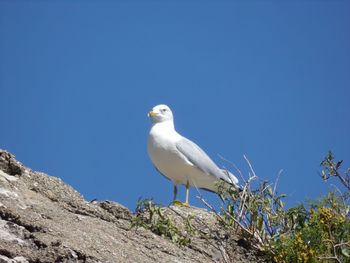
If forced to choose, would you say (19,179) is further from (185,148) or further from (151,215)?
(185,148)

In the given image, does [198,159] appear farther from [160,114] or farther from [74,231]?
[74,231]

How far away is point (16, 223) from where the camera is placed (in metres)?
6.12

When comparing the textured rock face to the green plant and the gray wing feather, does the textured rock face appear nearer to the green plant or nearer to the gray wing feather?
the green plant

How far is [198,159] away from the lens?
11.9 m

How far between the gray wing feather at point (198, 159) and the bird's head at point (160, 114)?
90cm

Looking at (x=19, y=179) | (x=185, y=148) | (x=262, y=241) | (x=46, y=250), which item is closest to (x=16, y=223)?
(x=46, y=250)

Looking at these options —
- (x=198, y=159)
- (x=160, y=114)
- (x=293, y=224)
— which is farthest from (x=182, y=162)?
(x=293, y=224)

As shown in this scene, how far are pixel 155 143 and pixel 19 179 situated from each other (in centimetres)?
483

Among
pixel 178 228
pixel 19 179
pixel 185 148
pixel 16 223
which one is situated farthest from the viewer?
pixel 185 148

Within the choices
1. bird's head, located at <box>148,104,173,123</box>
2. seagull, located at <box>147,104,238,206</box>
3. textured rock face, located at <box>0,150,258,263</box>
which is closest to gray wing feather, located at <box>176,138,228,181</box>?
seagull, located at <box>147,104,238,206</box>

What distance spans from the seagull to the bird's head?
1.74 feet

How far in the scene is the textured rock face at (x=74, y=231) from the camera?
5.89m

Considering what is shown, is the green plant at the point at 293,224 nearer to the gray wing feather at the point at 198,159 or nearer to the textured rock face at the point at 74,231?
the textured rock face at the point at 74,231

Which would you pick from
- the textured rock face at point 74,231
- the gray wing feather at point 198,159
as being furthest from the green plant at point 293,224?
the gray wing feather at point 198,159
